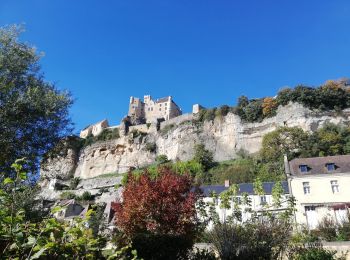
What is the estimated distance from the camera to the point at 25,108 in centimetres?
1012

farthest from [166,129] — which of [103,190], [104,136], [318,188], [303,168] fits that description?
[318,188]

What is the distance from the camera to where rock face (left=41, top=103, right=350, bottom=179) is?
4631cm

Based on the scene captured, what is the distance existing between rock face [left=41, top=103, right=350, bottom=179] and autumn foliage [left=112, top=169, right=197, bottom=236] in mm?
34316

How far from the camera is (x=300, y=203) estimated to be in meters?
27.5

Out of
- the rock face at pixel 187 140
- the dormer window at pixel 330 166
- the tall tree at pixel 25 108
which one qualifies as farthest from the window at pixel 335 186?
the tall tree at pixel 25 108

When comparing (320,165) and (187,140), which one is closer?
(320,165)

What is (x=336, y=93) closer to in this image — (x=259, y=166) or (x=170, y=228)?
(x=259, y=166)

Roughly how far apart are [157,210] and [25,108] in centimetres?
679

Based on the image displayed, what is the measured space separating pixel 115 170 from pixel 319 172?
44.1 meters

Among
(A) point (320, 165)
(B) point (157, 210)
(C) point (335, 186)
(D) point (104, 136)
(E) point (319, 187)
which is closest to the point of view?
(B) point (157, 210)

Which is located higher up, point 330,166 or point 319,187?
point 330,166

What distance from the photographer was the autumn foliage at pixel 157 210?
13.3 metres

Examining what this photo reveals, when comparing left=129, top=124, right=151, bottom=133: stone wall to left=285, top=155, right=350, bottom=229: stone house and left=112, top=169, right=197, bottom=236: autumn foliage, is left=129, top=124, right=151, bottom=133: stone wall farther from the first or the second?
left=112, top=169, right=197, bottom=236: autumn foliage

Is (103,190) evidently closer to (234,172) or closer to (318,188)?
(234,172)
